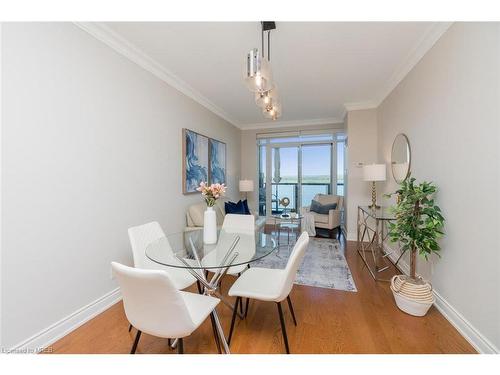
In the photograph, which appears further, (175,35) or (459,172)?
(175,35)

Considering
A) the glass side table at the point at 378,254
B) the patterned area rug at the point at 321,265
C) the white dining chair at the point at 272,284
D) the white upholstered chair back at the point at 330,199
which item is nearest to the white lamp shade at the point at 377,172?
the glass side table at the point at 378,254

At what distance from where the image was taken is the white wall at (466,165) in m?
1.42

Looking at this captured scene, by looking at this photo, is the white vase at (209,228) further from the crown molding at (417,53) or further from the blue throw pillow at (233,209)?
the crown molding at (417,53)

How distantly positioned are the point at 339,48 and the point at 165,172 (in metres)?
2.50

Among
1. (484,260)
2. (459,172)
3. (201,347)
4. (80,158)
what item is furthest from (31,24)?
(484,260)

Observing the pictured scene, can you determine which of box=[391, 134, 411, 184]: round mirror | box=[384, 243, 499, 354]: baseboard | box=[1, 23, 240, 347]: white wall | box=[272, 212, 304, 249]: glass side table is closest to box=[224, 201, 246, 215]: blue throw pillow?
box=[272, 212, 304, 249]: glass side table

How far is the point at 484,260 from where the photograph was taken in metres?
1.50

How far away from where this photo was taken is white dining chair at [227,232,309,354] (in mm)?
1412

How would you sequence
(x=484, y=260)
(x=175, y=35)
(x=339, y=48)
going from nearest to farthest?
1. (x=484, y=260)
2. (x=175, y=35)
3. (x=339, y=48)

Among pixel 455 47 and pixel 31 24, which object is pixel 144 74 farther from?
pixel 455 47

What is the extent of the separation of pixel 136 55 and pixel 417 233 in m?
3.32

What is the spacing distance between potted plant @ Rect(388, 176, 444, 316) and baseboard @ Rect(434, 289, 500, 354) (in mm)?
153

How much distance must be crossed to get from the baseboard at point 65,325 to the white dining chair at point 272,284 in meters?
1.27

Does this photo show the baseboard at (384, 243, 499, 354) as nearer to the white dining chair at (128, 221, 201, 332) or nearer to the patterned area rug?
the patterned area rug
